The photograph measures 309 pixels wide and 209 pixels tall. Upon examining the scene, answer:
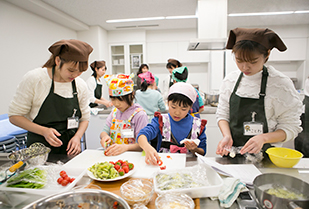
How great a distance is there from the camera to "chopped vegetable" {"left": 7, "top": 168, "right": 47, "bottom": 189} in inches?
32.3

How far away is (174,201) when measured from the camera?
696 mm

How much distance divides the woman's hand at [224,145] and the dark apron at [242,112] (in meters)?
0.09

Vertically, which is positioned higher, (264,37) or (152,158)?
(264,37)

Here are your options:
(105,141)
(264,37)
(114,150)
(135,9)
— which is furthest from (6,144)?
(135,9)

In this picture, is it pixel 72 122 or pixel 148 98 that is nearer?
pixel 72 122

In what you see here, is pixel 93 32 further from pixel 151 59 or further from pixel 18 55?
pixel 18 55

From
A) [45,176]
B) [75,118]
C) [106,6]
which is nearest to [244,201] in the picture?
[45,176]

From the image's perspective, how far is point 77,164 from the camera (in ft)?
3.63

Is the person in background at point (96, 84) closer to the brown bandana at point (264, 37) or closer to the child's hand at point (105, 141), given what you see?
the child's hand at point (105, 141)

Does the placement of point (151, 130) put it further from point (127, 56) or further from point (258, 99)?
point (127, 56)

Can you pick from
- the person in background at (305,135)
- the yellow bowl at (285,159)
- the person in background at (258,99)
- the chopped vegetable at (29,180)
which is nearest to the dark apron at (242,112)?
the person in background at (258,99)

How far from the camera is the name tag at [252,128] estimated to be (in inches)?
44.6

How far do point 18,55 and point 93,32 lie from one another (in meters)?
2.22

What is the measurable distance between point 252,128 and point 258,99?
18 centimetres
